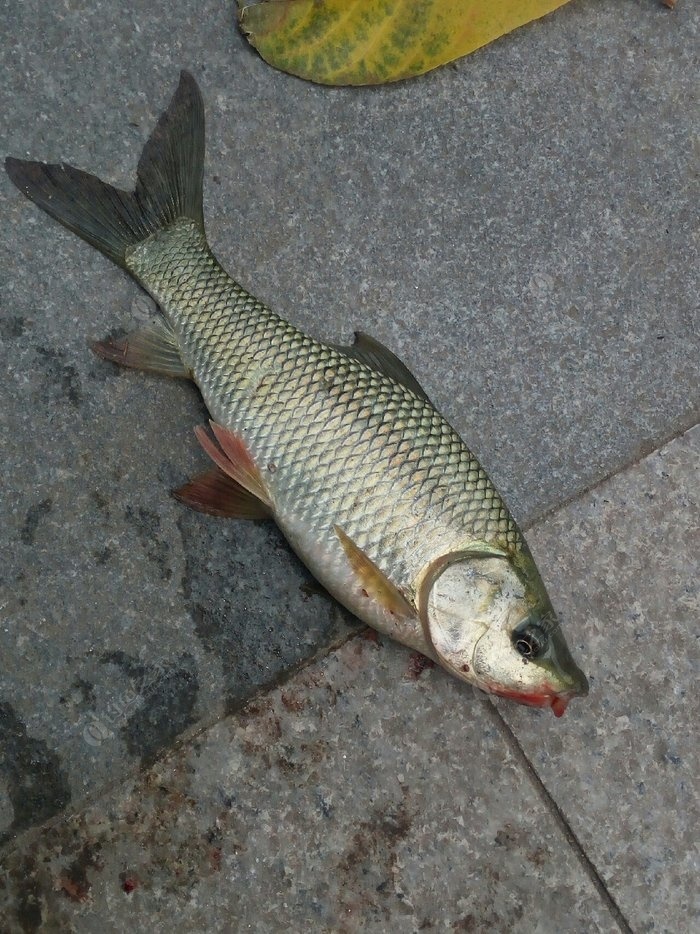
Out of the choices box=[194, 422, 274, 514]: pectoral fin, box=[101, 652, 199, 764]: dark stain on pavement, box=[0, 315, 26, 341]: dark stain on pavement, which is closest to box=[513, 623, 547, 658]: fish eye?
box=[194, 422, 274, 514]: pectoral fin

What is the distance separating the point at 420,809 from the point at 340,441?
3.57 ft

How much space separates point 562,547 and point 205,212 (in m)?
1.49

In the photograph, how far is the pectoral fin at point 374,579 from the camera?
215cm

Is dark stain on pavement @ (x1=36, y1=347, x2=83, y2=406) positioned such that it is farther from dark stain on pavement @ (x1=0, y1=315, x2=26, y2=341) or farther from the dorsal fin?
the dorsal fin

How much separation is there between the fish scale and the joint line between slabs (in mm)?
643

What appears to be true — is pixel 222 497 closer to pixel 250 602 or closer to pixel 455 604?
pixel 250 602

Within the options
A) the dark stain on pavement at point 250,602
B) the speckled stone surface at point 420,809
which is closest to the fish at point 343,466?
the dark stain on pavement at point 250,602

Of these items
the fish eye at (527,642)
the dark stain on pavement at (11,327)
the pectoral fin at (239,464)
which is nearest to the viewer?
the fish eye at (527,642)

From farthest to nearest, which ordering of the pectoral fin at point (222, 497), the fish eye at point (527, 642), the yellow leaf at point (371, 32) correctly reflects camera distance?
the yellow leaf at point (371, 32), the pectoral fin at point (222, 497), the fish eye at point (527, 642)

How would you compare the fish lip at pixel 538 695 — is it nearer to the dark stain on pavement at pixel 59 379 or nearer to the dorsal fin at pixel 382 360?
the dorsal fin at pixel 382 360

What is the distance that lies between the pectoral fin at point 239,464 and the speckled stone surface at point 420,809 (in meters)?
0.56

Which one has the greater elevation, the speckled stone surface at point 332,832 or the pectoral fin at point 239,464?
the pectoral fin at point 239,464

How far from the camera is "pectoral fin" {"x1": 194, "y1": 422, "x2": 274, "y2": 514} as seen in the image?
7.38ft

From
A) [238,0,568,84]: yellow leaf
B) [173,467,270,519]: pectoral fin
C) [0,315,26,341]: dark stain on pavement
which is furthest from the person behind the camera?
[238,0,568,84]: yellow leaf
